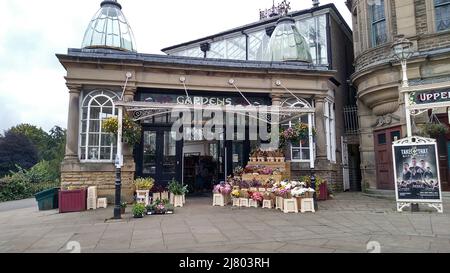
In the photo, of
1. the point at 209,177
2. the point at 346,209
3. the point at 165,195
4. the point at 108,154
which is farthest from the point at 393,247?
the point at 209,177

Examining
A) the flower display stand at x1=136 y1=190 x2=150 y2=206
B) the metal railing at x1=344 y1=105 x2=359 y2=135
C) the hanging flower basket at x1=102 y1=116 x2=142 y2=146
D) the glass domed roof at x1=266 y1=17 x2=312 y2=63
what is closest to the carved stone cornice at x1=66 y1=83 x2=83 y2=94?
the hanging flower basket at x1=102 y1=116 x2=142 y2=146

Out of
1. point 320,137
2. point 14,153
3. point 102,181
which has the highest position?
point 14,153

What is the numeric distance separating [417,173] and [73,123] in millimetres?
11039

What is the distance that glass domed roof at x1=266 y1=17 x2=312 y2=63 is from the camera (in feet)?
47.1

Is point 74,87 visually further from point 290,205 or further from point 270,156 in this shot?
point 290,205

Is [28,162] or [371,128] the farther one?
[28,162]

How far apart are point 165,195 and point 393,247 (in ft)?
25.2

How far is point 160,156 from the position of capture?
1228cm

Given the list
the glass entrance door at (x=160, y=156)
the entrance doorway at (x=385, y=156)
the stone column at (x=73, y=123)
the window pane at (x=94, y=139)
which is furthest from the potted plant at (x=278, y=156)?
the stone column at (x=73, y=123)

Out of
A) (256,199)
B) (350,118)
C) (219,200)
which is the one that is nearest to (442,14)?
(350,118)

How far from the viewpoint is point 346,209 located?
9.59 metres

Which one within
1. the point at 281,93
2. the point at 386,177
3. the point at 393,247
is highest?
the point at 281,93

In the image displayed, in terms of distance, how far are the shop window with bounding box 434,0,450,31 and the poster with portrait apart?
588 cm

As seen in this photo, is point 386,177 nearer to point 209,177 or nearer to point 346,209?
point 346,209
